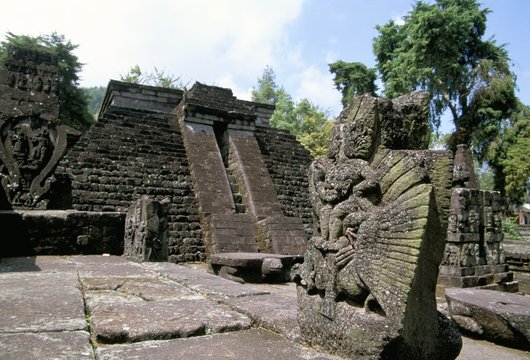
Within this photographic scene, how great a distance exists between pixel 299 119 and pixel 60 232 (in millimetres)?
32705

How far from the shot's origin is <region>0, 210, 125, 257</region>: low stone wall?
588 cm

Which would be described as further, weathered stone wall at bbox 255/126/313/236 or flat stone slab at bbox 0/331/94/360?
weathered stone wall at bbox 255/126/313/236

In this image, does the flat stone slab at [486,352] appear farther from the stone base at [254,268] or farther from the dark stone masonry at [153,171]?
the dark stone masonry at [153,171]

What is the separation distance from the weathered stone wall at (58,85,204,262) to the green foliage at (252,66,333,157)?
13181mm

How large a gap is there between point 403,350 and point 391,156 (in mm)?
886

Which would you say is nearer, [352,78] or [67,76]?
[67,76]

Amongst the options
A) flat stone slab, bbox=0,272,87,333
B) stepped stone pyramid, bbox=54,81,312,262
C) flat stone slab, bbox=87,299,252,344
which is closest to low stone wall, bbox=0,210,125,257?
stepped stone pyramid, bbox=54,81,312,262

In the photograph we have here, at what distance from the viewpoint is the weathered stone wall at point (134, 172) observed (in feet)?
35.5

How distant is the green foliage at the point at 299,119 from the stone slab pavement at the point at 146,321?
2169 centimetres

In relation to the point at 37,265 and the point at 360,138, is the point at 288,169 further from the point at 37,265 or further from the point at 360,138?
the point at 360,138

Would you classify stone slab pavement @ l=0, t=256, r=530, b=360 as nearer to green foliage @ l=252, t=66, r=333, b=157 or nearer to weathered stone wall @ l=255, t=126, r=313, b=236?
weathered stone wall @ l=255, t=126, r=313, b=236

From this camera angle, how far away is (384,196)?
2020mm

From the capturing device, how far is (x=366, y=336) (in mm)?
1808

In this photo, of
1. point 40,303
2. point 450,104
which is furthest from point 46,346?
point 450,104
